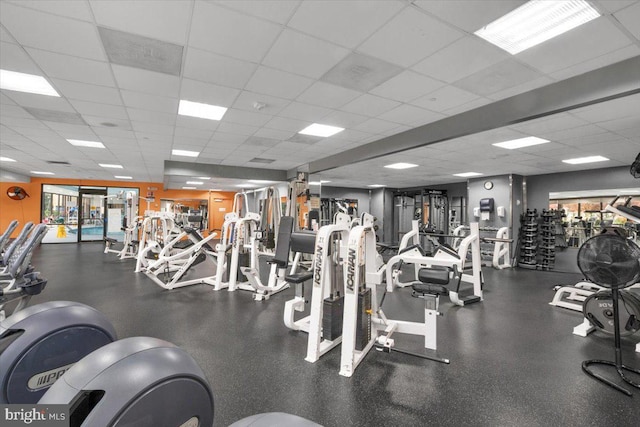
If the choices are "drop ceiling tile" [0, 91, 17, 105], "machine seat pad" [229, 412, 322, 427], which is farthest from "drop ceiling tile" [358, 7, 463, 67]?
"drop ceiling tile" [0, 91, 17, 105]

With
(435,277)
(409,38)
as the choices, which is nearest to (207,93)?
(409,38)

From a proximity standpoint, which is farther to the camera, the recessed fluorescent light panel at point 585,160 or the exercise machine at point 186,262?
the recessed fluorescent light panel at point 585,160

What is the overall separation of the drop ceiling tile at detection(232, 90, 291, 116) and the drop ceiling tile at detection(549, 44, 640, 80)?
2.95 meters

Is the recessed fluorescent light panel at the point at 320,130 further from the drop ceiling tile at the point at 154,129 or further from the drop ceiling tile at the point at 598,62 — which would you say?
the drop ceiling tile at the point at 598,62

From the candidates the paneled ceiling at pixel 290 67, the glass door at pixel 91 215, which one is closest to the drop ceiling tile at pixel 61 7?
the paneled ceiling at pixel 290 67

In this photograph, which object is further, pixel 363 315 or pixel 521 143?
pixel 521 143

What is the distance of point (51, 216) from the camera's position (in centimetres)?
1234

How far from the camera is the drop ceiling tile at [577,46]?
2338 mm

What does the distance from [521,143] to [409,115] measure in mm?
2524

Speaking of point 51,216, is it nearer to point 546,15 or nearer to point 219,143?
point 219,143

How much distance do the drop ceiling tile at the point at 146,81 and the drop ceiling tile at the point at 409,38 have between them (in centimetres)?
212

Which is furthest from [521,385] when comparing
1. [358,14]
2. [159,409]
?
[358,14]

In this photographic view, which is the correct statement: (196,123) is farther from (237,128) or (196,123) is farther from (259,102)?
(259,102)

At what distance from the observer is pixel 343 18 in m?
2.28
